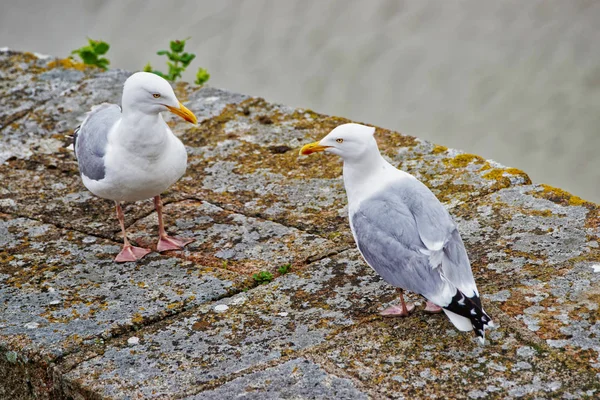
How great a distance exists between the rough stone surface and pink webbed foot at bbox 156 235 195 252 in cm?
3

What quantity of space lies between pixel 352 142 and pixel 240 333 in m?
0.74

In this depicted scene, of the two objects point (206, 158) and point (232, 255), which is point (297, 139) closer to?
point (206, 158)

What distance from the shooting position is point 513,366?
2299 mm

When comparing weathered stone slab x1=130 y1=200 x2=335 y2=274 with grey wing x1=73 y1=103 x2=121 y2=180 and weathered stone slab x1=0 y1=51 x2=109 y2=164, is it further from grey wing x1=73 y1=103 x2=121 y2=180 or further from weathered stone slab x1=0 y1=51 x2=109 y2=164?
weathered stone slab x1=0 y1=51 x2=109 y2=164

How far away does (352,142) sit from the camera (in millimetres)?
2797

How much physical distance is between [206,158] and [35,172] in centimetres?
77

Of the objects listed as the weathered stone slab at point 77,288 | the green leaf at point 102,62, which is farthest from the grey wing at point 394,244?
the green leaf at point 102,62

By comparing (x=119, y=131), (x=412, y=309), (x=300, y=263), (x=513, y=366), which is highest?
(x=119, y=131)

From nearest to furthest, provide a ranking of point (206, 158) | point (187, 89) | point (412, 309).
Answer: point (412, 309) → point (206, 158) → point (187, 89)

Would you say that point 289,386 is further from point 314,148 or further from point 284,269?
point 314,148

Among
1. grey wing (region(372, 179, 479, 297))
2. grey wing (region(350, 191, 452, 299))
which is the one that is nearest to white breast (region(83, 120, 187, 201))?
grey wing (region(350, 191, 452, 299))

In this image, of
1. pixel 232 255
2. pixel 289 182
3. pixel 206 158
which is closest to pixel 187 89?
pixel 206 158

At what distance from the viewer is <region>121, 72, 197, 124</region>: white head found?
10.2 feet

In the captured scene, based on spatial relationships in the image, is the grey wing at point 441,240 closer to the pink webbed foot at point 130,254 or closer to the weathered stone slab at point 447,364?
the weathered stone slab at point 447,364
